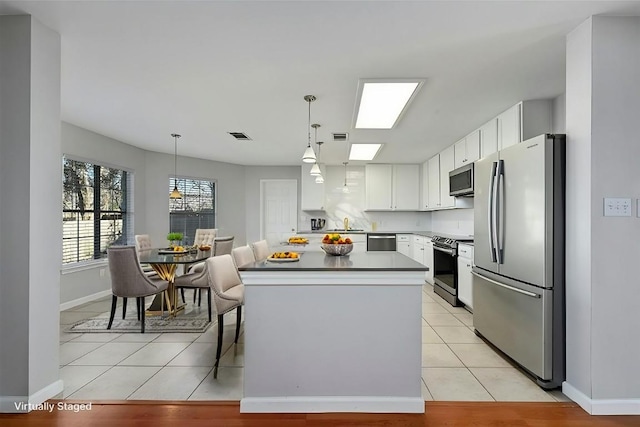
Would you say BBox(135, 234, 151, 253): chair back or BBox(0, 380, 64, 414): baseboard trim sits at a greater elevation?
BBox(135, 234, 151, 253): chair back

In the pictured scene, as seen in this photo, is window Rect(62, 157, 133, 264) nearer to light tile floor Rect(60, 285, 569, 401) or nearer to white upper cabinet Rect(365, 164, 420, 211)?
light tile floor Rect(60, 285, 569, 401)

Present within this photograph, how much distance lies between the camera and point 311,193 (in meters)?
7.22

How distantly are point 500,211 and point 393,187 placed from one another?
427 cm

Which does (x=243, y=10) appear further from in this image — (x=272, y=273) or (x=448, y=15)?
(x=272, y=273)

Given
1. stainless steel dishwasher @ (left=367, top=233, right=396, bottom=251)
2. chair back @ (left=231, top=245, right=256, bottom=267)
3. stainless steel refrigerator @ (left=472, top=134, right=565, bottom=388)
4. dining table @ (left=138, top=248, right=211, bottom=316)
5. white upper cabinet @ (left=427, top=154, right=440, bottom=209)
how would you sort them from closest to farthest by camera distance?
stainless steel refrigerator @ (left=472, top=134, right=565, bottom=388)
chair back @ (left=231, top=245, right=256, bottom=267)
dining table @ (left=138, top=248, right=211, bottom=316)
white upper cabinet @ (left=427, top=154, right=440, bottom=209)
stainless steel dishwasher @ (left=367, top=233, right=396, bottom=251)

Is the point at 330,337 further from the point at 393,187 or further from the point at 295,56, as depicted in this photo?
the point at 393,187

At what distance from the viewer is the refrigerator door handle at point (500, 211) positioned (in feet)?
9.01

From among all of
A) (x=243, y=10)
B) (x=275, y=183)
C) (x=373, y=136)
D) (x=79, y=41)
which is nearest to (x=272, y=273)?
(x=243, y=10)

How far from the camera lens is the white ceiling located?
204 cm

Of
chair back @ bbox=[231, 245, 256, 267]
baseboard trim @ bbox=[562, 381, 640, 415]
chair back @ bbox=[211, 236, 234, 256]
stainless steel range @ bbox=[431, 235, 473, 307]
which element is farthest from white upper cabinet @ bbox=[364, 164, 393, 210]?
baseboard trim @ bbox=[562, 381, 640, 415]

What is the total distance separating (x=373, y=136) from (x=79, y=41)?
344 centimetres

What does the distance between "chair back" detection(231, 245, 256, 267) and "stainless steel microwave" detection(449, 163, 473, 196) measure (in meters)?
2.93

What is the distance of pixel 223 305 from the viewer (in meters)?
2.70

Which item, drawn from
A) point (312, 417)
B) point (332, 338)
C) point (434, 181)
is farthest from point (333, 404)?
point (434, 181)
